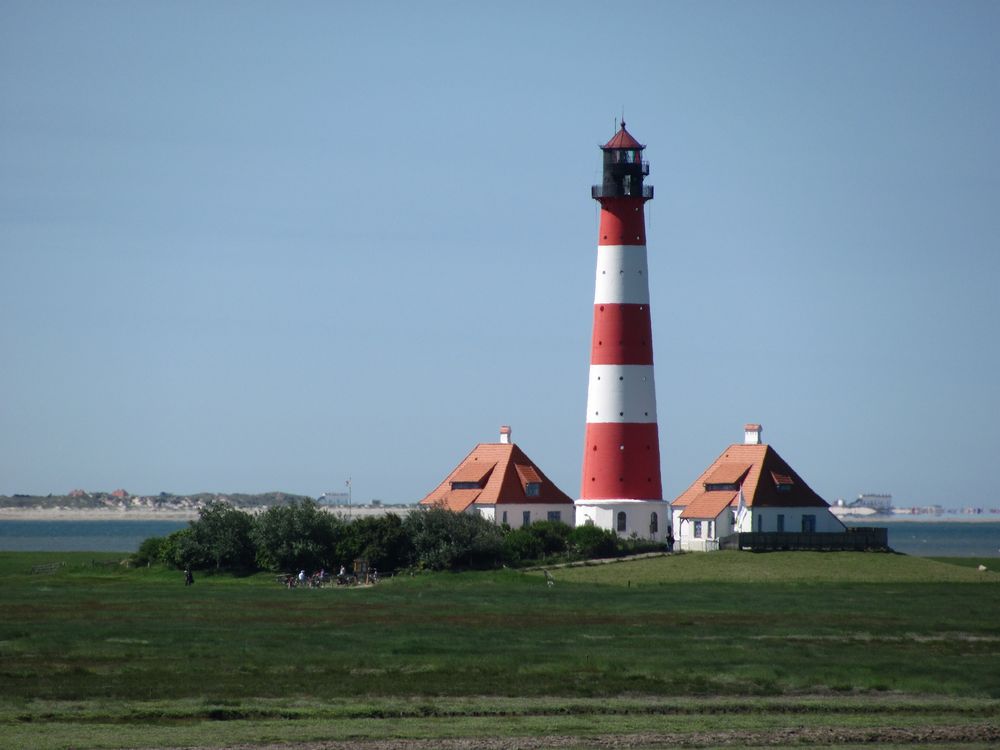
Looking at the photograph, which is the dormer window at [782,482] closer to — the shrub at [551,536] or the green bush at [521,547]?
the shrub at [551,536]

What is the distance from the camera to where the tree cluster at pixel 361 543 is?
240 feet

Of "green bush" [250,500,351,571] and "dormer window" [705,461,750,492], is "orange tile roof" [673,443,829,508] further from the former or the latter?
"green bush" [250,500,351,571]

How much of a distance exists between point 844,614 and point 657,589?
11147 millimetres

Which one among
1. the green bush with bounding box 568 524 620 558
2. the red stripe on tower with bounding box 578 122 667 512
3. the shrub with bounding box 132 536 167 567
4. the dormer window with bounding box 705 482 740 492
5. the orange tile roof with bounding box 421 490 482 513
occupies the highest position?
the red stripe on tower with bounding box 578 122 667 512

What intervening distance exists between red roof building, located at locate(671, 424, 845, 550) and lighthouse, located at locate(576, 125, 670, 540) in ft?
11.3

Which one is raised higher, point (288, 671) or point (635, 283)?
point (635, 283)

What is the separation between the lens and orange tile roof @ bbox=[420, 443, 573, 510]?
83562mm

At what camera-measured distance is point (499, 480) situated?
84000 millimetres

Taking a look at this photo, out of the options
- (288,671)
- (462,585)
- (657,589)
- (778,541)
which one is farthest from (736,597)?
(288,671)

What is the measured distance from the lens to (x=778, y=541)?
7719 cm

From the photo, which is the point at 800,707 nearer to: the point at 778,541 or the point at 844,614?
the point at 844,614

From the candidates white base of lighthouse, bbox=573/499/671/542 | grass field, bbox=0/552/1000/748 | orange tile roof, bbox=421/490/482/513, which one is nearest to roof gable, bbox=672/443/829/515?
white base of lighthouse, bbox=573/499/671/542

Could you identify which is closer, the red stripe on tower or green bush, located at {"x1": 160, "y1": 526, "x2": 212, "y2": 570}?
green bush, located at {"x1": 160, "y1": 526, "x2": 212, "y2": 570}

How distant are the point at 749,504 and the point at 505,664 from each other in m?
41.6
